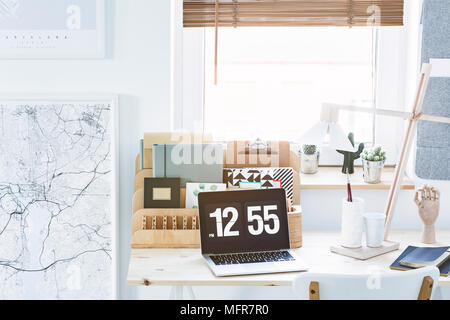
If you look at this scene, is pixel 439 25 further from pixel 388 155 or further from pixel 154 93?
pixel 154 93

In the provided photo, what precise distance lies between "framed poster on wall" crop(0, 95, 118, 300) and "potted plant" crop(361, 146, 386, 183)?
2.72ft

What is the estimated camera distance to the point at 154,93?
5.95ft

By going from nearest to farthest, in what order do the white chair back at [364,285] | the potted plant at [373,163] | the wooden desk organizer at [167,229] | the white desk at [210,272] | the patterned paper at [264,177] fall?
the white chair back at [364,285] → the white desk at [210,272] → the wooden desk organizer at [167,229] → the patterned paper at [264,177] → the potted plant at [373,163]

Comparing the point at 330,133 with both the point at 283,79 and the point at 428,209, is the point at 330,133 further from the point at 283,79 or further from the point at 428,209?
the point at 283,79

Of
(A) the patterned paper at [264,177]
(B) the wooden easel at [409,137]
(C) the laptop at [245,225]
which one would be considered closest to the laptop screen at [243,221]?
(C) the laptop at [245,225]

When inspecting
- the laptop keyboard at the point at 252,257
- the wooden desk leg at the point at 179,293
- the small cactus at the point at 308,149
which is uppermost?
the small cactus at the point at 308,149

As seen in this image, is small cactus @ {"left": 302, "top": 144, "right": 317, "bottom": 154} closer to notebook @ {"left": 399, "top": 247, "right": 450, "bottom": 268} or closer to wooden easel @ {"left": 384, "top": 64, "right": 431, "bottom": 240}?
wooden easel @ {"left": 384, "top": 64, "right": 431, "bottom": 240}

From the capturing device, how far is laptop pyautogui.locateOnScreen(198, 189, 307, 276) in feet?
5.17

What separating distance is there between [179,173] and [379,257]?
→ 0.64 meters

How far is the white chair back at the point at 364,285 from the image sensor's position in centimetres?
122

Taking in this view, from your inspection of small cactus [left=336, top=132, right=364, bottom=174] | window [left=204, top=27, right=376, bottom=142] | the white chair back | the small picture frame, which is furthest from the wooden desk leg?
small cactus [left=336, top=132, right=364, bottom=174]

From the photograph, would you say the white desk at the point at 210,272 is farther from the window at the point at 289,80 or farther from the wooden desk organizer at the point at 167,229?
the window at the point at 289,80

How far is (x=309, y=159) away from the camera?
1978 millimetres

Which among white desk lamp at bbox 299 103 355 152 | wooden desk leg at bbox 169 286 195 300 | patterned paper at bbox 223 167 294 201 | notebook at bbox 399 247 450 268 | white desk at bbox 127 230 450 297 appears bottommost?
wooden desk leg at bbox 169 286 195 300
